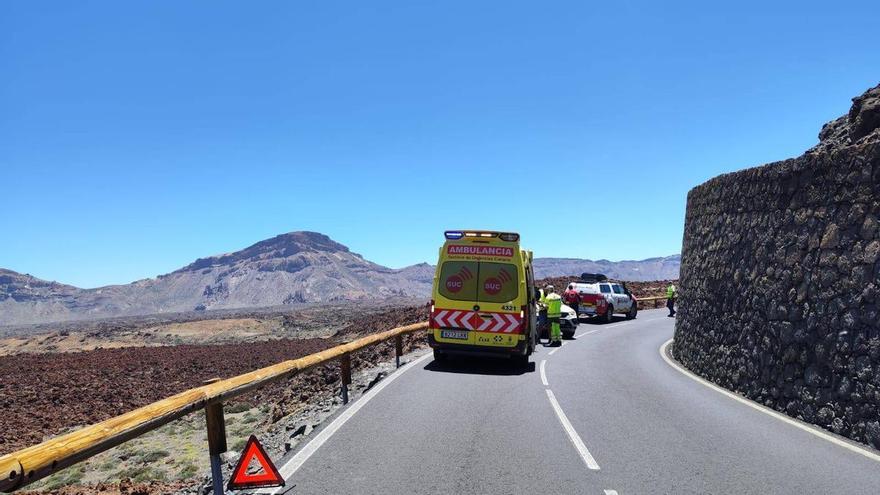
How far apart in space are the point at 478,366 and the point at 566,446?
22.9ft

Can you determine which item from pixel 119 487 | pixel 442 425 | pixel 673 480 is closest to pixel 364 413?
pixel 442 425

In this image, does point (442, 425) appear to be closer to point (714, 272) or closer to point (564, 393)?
point (564, 393)

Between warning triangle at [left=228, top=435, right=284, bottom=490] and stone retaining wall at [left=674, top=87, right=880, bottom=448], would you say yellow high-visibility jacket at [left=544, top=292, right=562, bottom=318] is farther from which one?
warning triangle at [left=228, top=435, right=284, bottom=490]

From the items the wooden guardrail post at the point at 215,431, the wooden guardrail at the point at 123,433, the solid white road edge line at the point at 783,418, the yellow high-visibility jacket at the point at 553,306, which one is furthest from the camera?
the yellow high-visibility jacket at the point at 553,306

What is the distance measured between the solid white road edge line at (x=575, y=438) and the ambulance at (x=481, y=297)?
3177 mm

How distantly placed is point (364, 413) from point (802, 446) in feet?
18.9

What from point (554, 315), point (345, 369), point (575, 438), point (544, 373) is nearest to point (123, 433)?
point (575, 438)

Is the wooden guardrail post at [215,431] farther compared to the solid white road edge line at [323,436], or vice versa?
the solid white road edge line at [323,436]

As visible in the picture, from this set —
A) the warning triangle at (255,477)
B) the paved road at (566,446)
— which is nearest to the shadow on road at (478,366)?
the paved road at (566,446)

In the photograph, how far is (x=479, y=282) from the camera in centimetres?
1314

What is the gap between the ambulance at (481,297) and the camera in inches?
508

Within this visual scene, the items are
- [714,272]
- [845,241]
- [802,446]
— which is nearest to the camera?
[802,446]

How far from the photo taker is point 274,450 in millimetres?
7641

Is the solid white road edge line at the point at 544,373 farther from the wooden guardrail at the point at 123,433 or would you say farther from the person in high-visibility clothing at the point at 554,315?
the wooden guardrail at the point at 123,433
